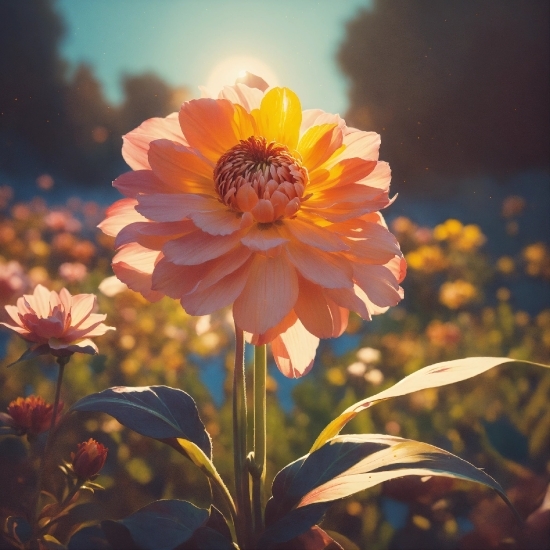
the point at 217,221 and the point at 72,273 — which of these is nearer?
the point at 217,221

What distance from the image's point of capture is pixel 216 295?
436mm

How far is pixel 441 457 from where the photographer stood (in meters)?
0.46

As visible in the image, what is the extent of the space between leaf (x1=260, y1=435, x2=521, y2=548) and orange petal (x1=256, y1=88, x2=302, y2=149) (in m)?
0.26

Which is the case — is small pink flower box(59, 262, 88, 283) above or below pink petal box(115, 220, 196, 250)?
above

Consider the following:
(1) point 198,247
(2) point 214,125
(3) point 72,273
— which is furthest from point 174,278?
(3) point 72,273

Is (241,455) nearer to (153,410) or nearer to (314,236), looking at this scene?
(153,410)

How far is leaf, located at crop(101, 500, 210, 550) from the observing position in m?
0.43

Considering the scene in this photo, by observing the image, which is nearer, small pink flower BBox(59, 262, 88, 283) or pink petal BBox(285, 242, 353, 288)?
pink petal BBox(285, 242, 353, 288)

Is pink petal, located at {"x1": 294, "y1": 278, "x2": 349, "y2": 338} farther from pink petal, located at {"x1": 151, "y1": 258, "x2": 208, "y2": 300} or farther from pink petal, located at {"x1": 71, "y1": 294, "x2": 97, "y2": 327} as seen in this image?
pink petal, located at {"x1": 71, "y1": 294, "x2": 97, "y2": 327}

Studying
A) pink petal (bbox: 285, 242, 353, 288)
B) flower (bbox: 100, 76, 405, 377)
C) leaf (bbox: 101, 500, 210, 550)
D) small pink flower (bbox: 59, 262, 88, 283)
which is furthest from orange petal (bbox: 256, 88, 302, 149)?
small pink flower (bbox: 59, 262, 88, 283)

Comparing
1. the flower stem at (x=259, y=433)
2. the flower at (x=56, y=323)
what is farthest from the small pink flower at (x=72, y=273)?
the flower stem at (x=259, y=433)

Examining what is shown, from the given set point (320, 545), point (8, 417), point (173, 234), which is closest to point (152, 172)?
point (173, 234)

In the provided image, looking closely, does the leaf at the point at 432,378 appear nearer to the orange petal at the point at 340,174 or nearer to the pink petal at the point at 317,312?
→ the pink petal at the point at 317,312

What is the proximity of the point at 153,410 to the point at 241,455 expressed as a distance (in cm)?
9
